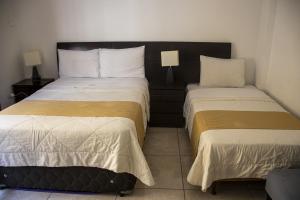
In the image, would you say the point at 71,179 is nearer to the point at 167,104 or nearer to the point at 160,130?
the point at 160,130

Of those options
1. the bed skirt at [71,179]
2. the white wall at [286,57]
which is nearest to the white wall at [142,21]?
the white wall at [286,57]

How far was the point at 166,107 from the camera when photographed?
11.3ft

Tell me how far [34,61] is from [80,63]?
668 mm

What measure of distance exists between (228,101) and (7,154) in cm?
220

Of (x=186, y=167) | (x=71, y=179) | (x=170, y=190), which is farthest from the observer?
(x=186, y=167)

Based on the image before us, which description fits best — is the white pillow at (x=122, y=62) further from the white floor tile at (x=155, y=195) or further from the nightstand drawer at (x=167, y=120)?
the white floor tile at (x=155, y=195)

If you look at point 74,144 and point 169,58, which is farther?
point 169,58

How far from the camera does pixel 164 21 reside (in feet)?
11.9

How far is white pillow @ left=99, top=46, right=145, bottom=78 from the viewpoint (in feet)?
11.6

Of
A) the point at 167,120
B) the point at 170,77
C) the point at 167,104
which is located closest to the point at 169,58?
the point at 170,77

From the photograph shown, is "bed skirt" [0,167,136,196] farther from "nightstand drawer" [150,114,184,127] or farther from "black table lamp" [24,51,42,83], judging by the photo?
"black table lamp" [24,51,42,83]

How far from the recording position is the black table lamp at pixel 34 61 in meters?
3.62

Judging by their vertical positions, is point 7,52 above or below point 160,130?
above

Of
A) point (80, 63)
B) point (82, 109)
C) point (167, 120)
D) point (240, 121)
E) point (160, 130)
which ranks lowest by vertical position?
point (160, 130)
